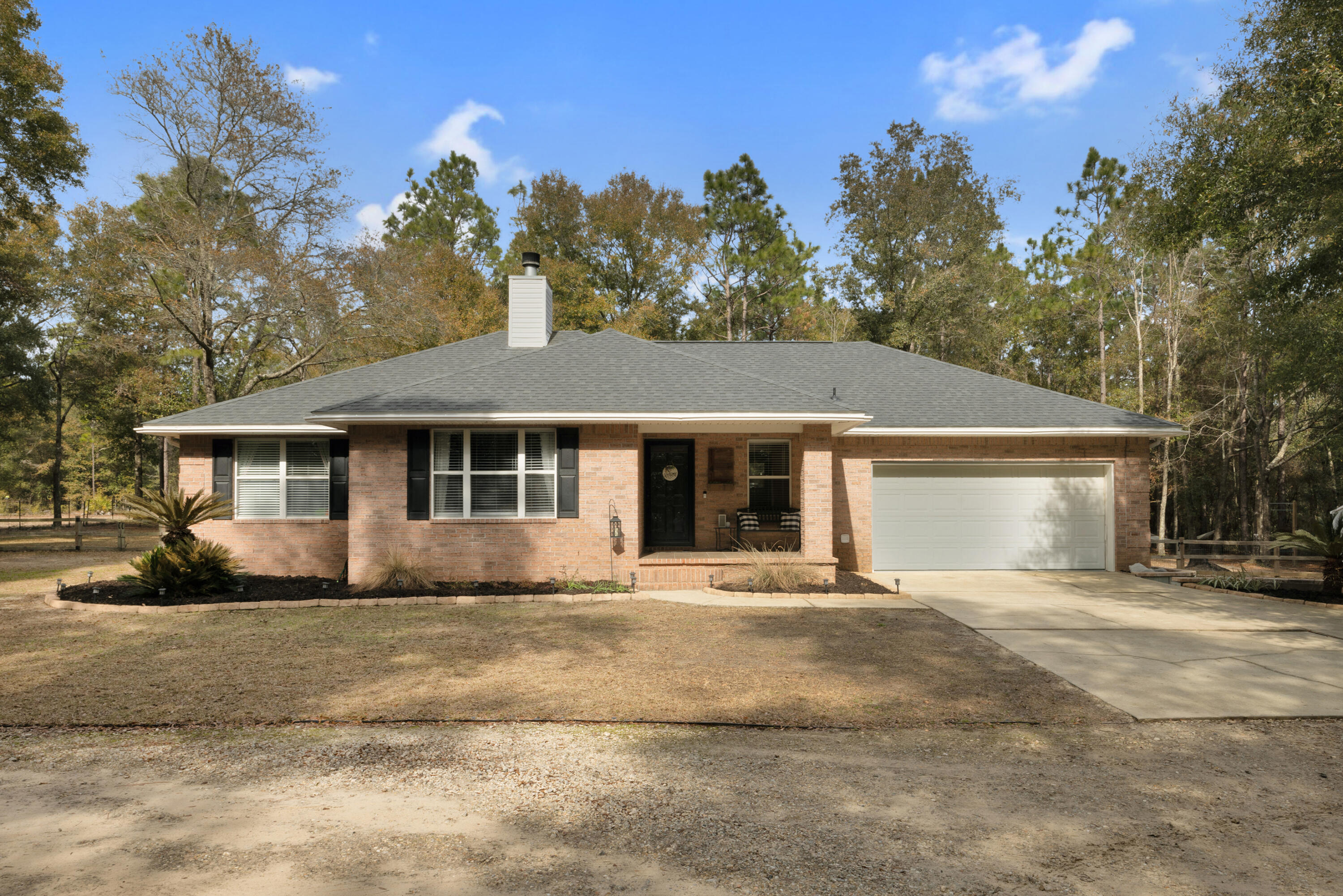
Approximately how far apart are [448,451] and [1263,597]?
42.6 ft

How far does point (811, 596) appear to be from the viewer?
10.5 metres

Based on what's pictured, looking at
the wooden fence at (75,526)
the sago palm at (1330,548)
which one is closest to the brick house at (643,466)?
the sago palm at (1330,548)

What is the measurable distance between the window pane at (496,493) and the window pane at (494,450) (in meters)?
0.04

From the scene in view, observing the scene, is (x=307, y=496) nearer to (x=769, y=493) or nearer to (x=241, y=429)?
(x=241, y=429)

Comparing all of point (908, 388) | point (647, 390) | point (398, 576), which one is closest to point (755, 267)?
point (908, 388)

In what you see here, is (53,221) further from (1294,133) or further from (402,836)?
(1294,133)

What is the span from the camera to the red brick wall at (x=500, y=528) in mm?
11023

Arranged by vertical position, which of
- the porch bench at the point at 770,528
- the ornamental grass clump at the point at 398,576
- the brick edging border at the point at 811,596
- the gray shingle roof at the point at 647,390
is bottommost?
the brick edging border at the point at 811,596

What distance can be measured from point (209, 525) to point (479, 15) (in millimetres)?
10169

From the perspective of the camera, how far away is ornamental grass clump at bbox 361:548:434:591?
10648mm

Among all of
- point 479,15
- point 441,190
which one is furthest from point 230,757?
point 441,190

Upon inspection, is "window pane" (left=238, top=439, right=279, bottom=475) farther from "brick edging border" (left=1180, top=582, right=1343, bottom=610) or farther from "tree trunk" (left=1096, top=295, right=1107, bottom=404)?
"tree trunk" (left=1096, top=295, right=1107, bottom=404)

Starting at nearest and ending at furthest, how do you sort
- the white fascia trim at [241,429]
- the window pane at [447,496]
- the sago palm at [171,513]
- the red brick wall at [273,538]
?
the sago palm at [171,513] < the window pane at [447,496] < the white fascia trim at [241,429] < the red brick wall at [273,538]

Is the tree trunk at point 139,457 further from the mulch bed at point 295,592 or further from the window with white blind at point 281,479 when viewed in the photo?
the mulch bed at point 295,592
